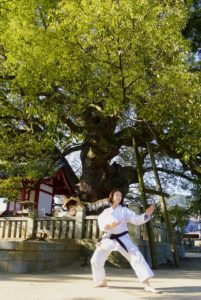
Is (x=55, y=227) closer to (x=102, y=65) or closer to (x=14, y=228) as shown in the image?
(x=14, y=228)

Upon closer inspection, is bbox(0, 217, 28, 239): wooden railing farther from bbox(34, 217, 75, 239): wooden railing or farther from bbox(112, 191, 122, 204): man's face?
bbox(112, 191, 122, 204): man's face

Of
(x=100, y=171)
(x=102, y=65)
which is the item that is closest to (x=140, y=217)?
(x=102, y=65)

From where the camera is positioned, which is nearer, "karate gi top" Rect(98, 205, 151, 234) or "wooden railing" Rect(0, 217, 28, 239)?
"karate gi top" Rect(98, 205, 151, 234)

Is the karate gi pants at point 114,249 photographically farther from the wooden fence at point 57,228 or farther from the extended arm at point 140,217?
the wooden fence at point 57,228

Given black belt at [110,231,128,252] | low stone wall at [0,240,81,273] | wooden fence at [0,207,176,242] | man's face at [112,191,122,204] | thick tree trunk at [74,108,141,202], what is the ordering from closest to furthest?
black belt at [110,231,128,252]
man's face at [112,191,122,204]
low stone wall at [0,240,81,273]
wooden fence at [0,207,176,242]
thick tree trunk at [74,108,141,202]

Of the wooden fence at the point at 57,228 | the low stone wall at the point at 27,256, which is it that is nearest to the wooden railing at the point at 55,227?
the wooden fence at the point at 57,228

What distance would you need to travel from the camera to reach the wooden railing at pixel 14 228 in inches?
451

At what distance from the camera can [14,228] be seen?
1162cm

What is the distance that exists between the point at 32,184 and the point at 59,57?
7711 mm

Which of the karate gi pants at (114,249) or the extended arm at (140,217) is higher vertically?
the extended arm at (140,217)

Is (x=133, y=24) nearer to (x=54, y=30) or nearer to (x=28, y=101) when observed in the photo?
(x=54, y=30)

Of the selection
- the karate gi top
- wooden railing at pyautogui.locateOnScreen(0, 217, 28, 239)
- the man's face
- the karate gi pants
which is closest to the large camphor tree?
wooden railing at pyautogui.locateOnScreen(0, 217, 28, 239)

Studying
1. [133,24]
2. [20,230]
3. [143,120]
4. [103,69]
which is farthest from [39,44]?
[20,230]

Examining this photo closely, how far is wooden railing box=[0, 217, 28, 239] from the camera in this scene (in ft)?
37.6
